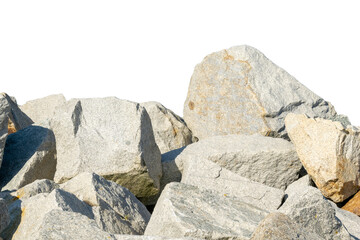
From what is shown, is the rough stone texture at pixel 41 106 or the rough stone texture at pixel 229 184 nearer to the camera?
the rough stone texture at pixel 229 184

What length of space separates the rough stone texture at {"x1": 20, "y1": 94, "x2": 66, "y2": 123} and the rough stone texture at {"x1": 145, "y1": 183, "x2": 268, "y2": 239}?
5.90 meters

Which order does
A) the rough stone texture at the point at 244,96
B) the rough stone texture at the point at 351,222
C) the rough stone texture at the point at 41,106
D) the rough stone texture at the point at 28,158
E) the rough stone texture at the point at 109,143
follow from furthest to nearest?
the rough stone texture at the point at 41,106 → the rough stone texture at the point at 244,96 → the rough stone texture at the point at 28,158 → the rough stone texture at the point at 109,143 → the rough stone texture at the point at 351,222

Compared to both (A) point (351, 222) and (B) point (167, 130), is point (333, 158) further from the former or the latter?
(B) point (167, 130)

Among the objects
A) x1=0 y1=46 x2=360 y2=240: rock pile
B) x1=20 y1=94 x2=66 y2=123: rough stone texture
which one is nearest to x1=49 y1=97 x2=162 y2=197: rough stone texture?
x1=0 y1=46 x2=360 y2=240: rock pile

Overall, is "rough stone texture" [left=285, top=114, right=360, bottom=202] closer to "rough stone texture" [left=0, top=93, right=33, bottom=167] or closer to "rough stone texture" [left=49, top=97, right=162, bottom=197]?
"rough stone texture" [left=49, top=97, right=162, bottom=197]

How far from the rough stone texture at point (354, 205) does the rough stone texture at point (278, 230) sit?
9.37 feet

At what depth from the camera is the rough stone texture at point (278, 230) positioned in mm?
3164

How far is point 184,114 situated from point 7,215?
16.1 feet

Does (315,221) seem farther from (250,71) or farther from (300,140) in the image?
(250,71)

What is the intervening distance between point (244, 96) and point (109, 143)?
8.95 ft

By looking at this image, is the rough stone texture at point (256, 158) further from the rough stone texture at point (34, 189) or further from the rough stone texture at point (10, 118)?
the rough stone texture at point (10, 118)

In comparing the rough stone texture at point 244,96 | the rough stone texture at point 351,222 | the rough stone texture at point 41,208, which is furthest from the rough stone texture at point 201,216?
the rough stone texture at point 244,96

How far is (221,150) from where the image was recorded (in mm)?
6504

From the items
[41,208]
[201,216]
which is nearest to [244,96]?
[201,216]
